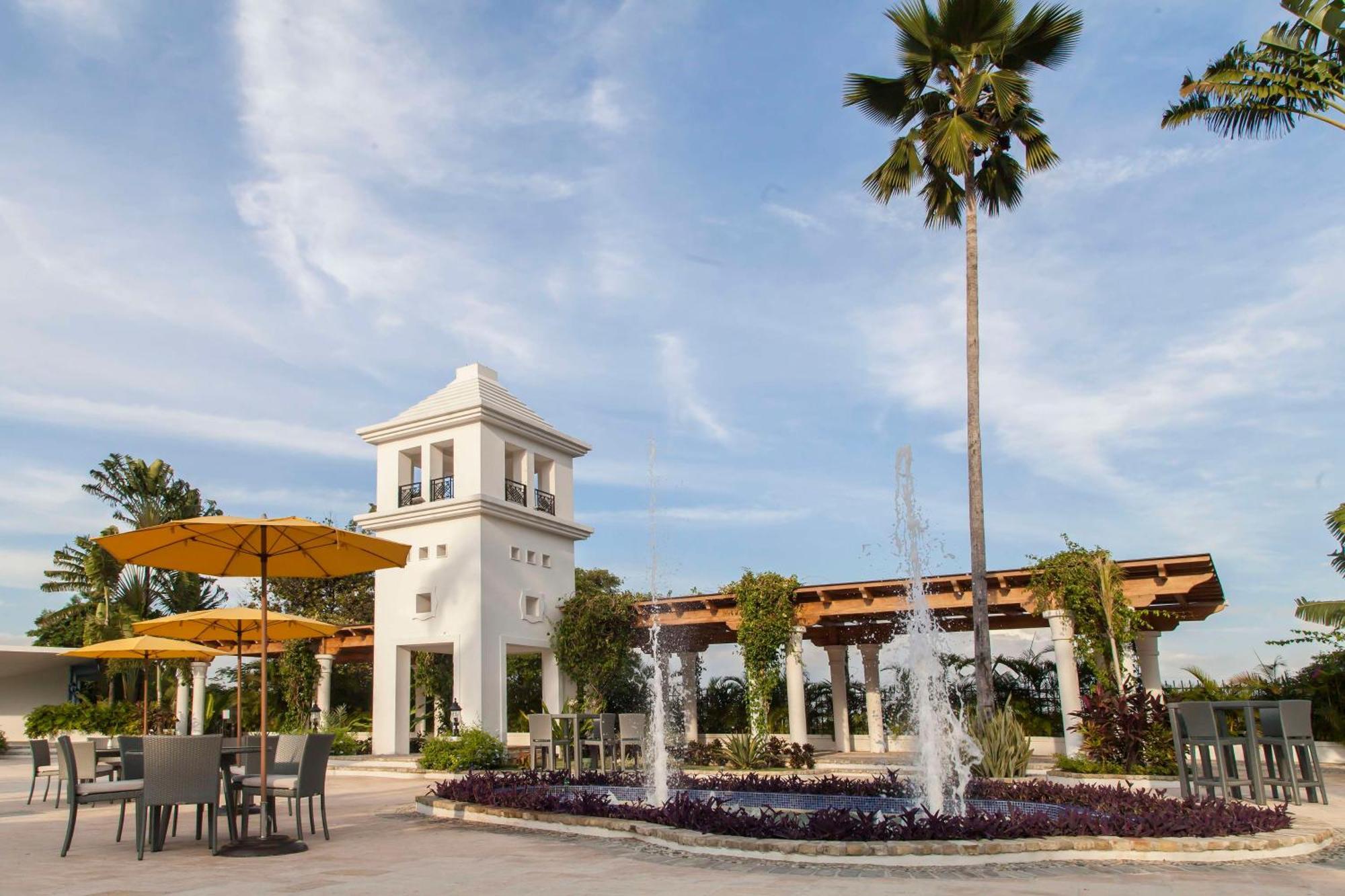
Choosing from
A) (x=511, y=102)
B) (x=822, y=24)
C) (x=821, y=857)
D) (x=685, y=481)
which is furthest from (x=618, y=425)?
(x=821, y=857)

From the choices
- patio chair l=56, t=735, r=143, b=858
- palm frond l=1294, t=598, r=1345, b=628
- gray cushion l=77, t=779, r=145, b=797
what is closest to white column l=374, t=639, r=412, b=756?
patio chair l=56, t=735, r=143, b=858

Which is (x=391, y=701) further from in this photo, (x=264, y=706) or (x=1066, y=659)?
(x=1066, y=659)

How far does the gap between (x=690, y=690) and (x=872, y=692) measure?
161 inches

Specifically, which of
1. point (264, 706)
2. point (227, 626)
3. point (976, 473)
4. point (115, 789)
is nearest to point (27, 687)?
point (227, 626)

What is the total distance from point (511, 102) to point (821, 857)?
10756 mm

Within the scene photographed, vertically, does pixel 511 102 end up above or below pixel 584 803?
above

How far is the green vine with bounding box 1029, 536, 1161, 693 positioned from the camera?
46.0 feet

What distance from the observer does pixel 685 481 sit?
580 inches

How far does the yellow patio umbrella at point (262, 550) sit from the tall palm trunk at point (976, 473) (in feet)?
27.8

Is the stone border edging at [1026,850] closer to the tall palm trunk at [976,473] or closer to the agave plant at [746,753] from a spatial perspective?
the tall palm trunk at [976,473]

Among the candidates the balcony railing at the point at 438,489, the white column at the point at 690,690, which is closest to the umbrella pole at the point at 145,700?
the balcony railing at the point at 438,489

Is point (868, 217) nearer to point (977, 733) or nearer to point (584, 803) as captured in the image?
point (977, 733)

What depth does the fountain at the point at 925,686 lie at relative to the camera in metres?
8.62

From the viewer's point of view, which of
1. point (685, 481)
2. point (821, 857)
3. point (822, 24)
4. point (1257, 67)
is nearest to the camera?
point (821, 857)
